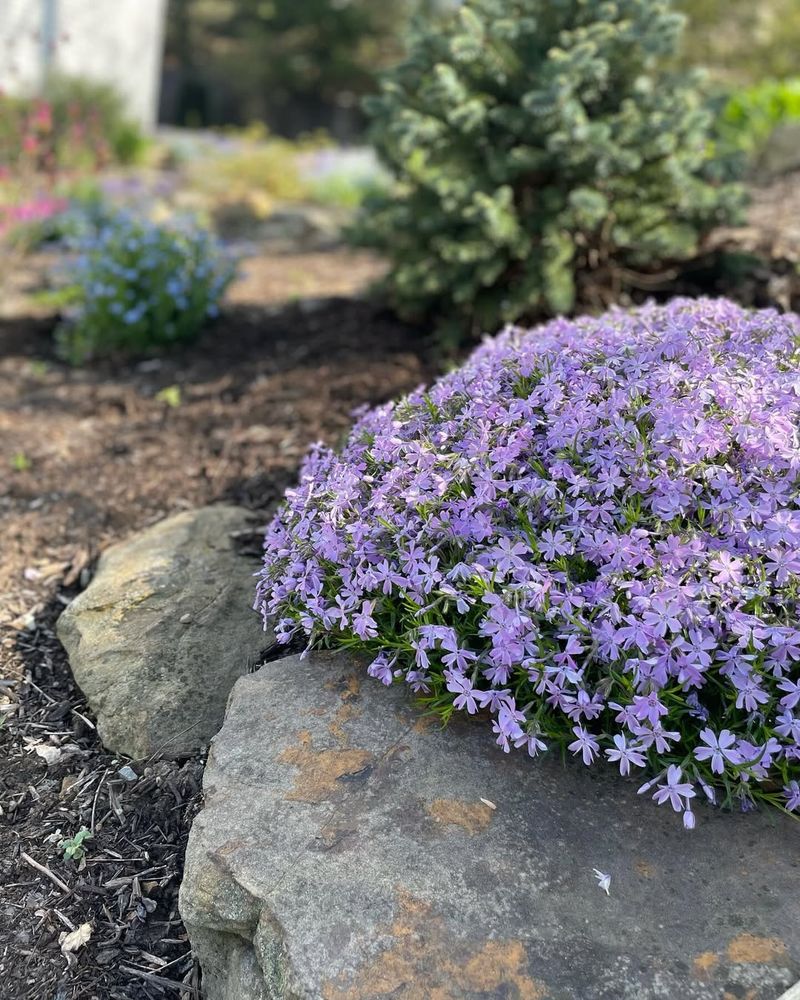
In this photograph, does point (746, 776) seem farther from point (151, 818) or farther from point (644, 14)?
point (644, 14)

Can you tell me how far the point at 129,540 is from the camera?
3.01m

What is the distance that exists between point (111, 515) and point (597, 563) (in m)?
2.04

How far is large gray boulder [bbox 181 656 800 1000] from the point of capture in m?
1.49

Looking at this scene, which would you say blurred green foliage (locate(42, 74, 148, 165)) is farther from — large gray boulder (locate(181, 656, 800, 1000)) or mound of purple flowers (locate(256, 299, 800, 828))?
large gray boulder (locate(181, 656, 800, 1000))

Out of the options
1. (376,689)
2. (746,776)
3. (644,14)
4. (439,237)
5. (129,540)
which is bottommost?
(129,540)

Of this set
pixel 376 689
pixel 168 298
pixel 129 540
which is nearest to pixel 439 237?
pixel 168 298

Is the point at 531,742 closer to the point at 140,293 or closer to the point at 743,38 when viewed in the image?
the point at 140,293

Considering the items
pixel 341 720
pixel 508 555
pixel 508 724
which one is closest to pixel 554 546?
pixel 508 555

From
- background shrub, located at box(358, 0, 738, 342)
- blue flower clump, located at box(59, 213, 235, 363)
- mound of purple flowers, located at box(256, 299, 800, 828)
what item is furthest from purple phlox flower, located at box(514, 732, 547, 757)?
blue flower clump, located at box(59, 213, 235, 363)

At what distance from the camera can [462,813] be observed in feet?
5.74

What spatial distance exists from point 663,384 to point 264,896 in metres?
1.32

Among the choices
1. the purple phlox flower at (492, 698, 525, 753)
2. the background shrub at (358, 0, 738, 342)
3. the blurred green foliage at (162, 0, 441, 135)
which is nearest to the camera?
the purple phlox flower at (492, 698, 525, 753)

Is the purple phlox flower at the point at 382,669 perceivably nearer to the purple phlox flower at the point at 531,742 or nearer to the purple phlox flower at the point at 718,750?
the purple phlox flower at the point at 531,742

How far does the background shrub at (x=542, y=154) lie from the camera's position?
150 inches
